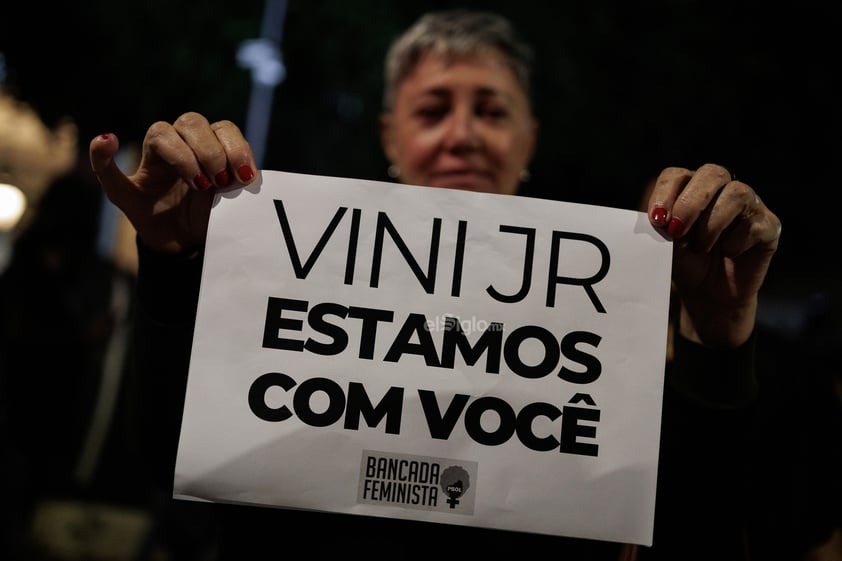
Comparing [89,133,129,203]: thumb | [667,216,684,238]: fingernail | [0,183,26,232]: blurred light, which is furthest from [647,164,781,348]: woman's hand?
[0,183,26,232]: blurred light

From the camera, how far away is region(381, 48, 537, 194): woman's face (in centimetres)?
174

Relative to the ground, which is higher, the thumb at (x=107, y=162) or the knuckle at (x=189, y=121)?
the knuckle at (x=189, y=121)

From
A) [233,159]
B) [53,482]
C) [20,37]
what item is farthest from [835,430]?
[20,37]

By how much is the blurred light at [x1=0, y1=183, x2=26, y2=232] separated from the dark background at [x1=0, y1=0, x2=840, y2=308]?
2.61 m

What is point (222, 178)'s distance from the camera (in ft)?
3.89

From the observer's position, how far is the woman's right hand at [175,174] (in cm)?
117

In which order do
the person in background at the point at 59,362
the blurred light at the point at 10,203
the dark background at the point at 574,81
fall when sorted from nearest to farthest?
the blurred light at the point at 10,203, the person in background at the point at 59,362, the dark background at the point at 574,81

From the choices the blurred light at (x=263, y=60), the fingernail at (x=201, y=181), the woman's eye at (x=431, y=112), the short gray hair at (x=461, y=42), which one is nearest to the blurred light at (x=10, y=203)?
the short gray hair at (x=461, y=42)

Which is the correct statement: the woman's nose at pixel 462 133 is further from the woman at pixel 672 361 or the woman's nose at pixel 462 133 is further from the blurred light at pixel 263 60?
the blurred light at pixel 263 60

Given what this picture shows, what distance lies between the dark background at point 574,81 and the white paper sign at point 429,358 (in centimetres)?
417

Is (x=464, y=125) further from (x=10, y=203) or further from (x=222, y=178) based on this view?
(x=10, y=203)

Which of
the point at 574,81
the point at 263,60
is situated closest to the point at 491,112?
the point at 574,81

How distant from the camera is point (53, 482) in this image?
11.5ft

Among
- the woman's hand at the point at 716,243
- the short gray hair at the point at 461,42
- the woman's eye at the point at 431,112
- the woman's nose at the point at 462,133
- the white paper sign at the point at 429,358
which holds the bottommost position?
the white paper sign at the point at 429,358
